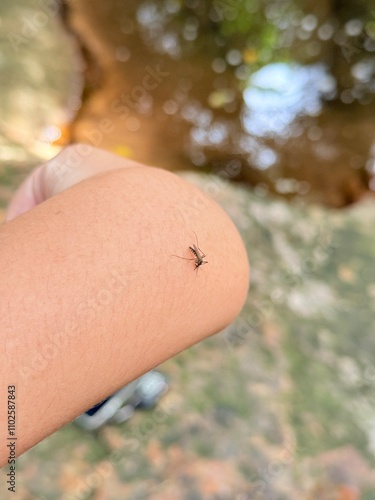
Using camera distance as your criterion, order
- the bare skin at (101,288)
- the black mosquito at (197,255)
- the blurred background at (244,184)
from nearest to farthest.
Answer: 1. the bare skin at (101,288)
2. the black mosquito at (197,255)
3. the blurred background at (244,184)

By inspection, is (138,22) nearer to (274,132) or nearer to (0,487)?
(274,132)

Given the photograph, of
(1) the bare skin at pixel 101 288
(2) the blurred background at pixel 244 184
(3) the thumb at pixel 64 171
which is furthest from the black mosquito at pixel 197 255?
(2) the blurred background at pixel 244 184

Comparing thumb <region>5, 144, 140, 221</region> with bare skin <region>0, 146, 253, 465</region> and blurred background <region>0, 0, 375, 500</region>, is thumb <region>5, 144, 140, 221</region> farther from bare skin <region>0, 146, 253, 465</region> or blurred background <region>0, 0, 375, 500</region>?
blurred background <region>0, 0, 375, 500</region>

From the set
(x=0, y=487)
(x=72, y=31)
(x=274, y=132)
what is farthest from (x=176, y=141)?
(x=0, y=487)

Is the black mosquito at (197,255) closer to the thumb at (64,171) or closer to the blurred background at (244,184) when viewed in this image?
the thumb at (64,171)

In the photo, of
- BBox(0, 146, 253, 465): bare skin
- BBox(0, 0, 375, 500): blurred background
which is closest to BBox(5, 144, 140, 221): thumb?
BBox(0, 146, 253, 465): bare skin

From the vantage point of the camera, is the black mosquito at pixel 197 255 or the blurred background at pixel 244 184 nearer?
the black mosquito at pixel 197 255
